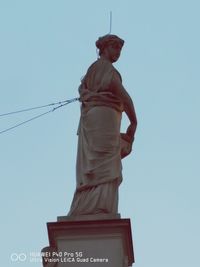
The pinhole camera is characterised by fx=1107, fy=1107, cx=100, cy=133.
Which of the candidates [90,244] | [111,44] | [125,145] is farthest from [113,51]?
[90,244]

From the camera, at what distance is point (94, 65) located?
696 inches

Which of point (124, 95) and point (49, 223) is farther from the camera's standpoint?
point (124, 95)

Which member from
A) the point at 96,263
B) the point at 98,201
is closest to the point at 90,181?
the point at 98,201

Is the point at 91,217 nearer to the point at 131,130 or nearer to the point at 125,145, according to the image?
the point at 125,145

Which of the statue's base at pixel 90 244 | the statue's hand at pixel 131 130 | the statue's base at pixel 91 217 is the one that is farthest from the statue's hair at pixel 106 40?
the statue's base at pixel 90 244

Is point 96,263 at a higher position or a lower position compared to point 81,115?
lower

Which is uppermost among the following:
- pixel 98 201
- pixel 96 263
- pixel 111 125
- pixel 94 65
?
pixel 94 65

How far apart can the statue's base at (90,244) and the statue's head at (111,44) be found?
3.27 m

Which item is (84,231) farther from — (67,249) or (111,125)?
(111,125)

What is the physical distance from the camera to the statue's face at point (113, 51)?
17859 mm

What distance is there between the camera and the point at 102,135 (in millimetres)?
16719

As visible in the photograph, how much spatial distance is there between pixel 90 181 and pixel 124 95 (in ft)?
5.15

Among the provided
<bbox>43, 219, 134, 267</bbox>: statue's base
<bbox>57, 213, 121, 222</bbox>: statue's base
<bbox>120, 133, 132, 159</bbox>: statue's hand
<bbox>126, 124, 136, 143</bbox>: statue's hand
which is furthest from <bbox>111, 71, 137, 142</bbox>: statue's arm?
<bbox>43, 219, 134, 267</bbox>: statue's base

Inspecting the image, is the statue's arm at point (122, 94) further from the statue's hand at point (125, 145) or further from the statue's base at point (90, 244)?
the statue's base at point (90, 244)
